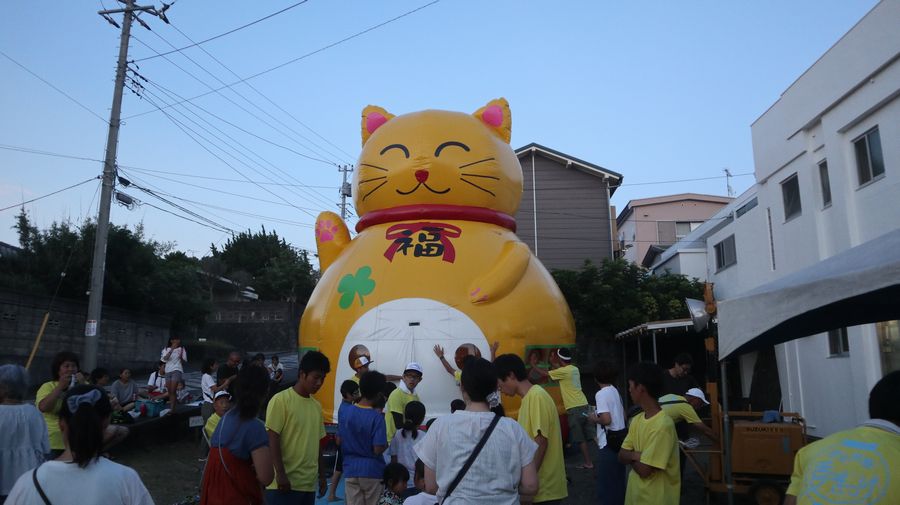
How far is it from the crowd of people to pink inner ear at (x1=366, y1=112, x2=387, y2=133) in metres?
5.34

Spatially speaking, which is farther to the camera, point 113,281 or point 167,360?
point 113,281

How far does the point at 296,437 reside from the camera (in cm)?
430

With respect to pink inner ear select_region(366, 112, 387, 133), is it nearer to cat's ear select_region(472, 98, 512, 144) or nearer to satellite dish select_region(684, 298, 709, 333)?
cat's ear select_region(472, 98, 512, 144)

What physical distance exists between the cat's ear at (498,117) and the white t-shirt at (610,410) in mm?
5618

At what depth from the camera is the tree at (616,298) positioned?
1661cm

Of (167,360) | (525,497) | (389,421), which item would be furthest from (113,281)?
(525,497)

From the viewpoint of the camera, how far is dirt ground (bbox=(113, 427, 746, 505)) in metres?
7.35

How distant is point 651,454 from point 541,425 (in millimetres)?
730

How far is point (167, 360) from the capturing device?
11070 mm

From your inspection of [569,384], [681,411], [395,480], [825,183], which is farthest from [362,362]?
[825,183]

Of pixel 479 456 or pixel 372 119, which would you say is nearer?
pixel 479 456

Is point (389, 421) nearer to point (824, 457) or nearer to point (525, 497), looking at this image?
point (525, 497)

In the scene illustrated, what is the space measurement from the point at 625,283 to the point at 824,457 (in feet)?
49.2

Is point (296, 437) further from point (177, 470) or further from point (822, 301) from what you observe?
point (177, 470)
